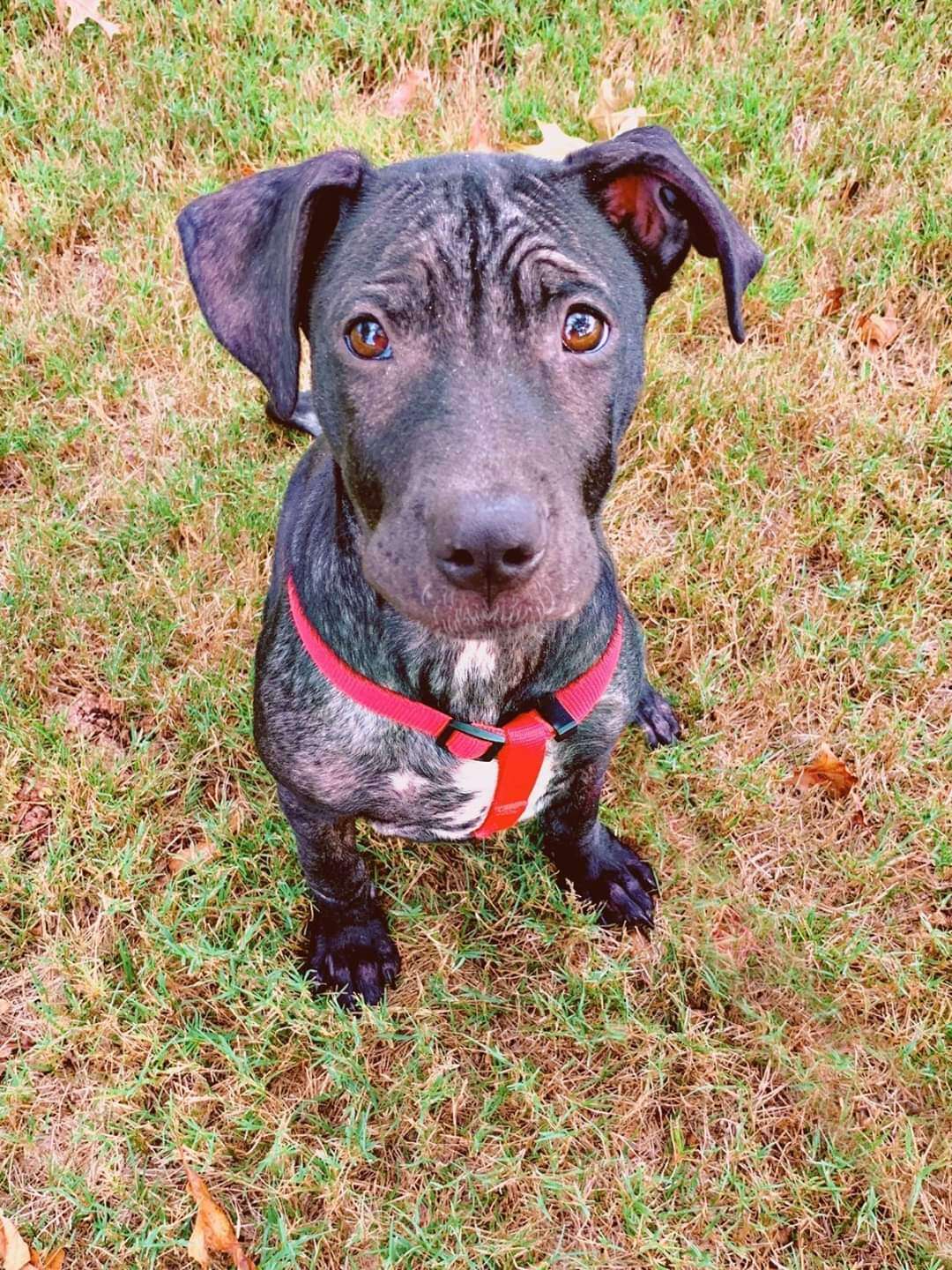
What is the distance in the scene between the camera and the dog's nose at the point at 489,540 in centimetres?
209

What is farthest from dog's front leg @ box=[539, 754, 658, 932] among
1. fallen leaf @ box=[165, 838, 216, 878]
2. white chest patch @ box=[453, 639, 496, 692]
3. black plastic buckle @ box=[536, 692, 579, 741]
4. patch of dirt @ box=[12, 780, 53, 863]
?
patch of dirt @ box=[12, 780, 53, 863]

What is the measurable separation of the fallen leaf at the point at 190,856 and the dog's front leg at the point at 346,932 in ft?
1.34

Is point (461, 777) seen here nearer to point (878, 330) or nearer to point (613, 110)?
point (878, 330)

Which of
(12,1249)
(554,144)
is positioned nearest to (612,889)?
(12,1249)

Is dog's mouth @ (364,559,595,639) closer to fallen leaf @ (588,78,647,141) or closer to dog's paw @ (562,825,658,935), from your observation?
dog's paw @ (562,825,658,935)

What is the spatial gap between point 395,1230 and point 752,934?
141cm

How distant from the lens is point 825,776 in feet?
13.1

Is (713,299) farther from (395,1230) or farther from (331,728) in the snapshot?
(395,1230)

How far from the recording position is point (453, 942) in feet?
12.1

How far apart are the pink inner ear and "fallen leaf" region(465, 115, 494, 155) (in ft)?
8.85

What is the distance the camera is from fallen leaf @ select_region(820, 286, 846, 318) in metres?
4.88

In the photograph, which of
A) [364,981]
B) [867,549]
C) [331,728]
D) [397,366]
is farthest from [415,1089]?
[867,549]

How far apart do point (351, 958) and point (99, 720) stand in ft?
4.24

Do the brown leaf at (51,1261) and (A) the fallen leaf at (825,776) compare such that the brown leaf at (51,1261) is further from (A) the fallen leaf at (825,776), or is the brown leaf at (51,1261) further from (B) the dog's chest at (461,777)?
(A) the fallen leaf at (825,776)
